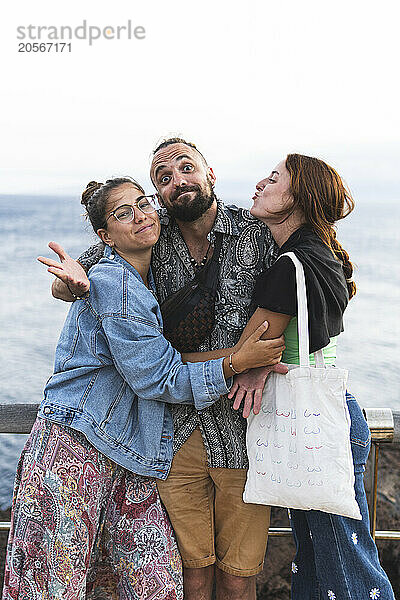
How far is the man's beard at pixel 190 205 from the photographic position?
243 centimetres

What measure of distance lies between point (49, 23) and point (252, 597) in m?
12.2

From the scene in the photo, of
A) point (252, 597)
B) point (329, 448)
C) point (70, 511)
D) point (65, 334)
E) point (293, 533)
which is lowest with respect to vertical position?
point (252, 597)

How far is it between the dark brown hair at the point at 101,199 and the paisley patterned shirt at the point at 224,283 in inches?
5.3

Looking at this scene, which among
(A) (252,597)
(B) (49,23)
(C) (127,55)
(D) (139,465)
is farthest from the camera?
(C) (127,55)

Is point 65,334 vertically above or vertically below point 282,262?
below

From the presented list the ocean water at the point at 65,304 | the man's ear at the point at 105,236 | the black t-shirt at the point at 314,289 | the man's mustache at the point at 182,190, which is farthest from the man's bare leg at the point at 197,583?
the ocean water at the point at 65,304

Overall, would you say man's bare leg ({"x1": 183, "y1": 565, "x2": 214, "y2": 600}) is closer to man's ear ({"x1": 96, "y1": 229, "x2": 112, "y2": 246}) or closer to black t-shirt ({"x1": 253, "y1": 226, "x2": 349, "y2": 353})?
black t-shirt ({"x1": 253, "y1": 226, "x2": 349, "y2": 353})

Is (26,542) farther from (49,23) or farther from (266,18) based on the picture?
(266,18)

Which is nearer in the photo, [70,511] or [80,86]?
[70,511]

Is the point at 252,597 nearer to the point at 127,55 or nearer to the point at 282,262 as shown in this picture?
the point at 282,262

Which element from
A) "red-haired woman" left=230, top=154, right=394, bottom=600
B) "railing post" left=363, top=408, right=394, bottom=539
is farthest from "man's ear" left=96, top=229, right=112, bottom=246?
"railing post" left=363, top=408, right=394, bottom=539

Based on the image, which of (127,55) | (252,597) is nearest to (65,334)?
(252,597)

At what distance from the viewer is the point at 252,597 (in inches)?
97.1

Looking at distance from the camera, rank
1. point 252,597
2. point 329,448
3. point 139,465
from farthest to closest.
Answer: point 252,597 → point 139,465 → point 329,448
